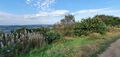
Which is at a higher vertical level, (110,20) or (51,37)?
(110,20)

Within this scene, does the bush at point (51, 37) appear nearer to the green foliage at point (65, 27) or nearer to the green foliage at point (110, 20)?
the green foliage at point (65, 27)

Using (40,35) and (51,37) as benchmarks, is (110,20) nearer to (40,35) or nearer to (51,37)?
(51,37)

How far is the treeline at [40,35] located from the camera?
52.9 ft

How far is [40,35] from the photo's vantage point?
66.0ft

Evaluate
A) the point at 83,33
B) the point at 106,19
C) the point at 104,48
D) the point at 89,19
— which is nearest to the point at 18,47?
the point at 104,48

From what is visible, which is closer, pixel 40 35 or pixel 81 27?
pixel 40 35

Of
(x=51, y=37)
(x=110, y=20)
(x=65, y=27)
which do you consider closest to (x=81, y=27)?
(x=65, y=27)

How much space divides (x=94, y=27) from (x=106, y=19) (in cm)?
1278

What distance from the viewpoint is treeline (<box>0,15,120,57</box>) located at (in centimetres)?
1613

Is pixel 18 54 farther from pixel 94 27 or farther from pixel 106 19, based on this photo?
pixel 106 19

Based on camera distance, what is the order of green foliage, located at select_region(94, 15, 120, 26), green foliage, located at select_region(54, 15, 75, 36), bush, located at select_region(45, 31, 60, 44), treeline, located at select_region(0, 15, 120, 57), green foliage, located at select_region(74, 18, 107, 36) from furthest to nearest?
green foliage, located at select_region(94, 15, 120, 26), green foliage, located at select_region(74, 18, 107, 36), green foliage, located at select_region(54, 15, 75, 36), bush, located at select_region(45, 31, 60, 44), treeline, located at select_region(0, 15, 120, 57)

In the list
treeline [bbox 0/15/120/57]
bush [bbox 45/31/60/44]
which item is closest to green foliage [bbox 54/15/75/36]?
treeline [bbox 0/15/120/57]

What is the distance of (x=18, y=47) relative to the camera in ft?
54.5

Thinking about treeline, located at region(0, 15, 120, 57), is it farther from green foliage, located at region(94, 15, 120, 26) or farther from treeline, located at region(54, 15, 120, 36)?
green foliage, located at region(94, 15, 120, 26)
